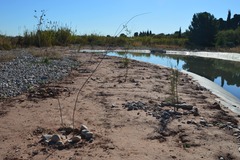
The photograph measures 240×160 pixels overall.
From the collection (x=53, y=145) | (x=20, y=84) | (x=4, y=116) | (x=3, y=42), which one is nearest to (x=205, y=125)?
(x=53, y=145)

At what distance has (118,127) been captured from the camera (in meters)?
4.10

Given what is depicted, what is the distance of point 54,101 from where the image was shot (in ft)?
17.1

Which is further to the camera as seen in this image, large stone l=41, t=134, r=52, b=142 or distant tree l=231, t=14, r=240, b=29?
distant tree l=231, t=14, r=240, b=29

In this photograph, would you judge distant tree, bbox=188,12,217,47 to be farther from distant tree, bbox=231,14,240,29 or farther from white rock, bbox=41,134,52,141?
white rock, bbox=41,134,52,141

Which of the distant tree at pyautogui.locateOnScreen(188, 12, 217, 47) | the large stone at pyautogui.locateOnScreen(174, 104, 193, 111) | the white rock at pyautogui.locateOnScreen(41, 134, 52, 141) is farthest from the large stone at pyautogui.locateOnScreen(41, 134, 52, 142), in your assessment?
the distant tree at pyautogui.locateOnScreen(188, 12, 217, 47)

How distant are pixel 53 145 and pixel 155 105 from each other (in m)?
2.23

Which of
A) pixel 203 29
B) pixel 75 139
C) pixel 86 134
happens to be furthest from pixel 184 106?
pixel 203 29

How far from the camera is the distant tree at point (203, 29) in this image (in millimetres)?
28750

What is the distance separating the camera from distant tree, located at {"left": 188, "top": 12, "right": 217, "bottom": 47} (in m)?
28.8

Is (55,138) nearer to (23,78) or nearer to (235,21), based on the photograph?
(23,78)

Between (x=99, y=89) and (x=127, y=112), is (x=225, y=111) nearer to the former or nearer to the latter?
(x=127, y=112)

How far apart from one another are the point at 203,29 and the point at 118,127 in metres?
26.6

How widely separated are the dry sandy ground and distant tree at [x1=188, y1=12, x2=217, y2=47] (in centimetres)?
2393

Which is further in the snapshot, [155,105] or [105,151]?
[155,105]
